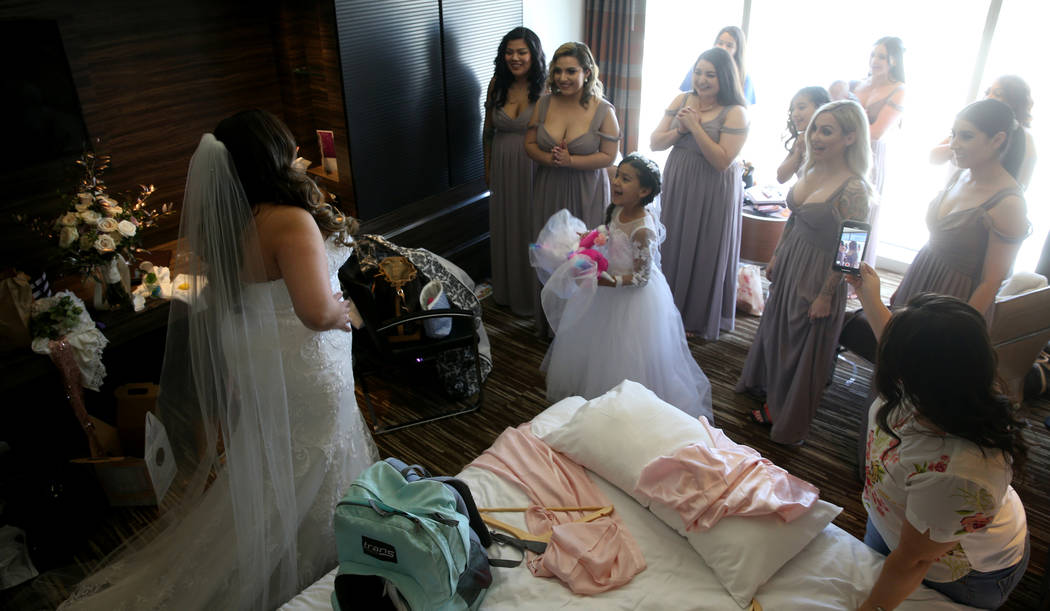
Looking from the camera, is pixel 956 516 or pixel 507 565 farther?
pixel 507 565

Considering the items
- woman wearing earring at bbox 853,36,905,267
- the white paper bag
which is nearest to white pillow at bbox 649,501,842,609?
the white paper bag

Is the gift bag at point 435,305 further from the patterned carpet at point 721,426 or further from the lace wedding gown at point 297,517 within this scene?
the lace wedding gown at point 297,517

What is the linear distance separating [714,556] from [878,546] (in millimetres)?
521

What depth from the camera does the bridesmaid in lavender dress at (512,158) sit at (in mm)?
3777

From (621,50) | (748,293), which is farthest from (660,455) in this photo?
(621,50)

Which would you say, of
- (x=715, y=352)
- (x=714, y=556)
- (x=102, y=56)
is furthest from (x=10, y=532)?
(x=715, y=352)

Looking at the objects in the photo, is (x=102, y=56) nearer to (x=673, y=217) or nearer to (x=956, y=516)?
(x=673, y=217)

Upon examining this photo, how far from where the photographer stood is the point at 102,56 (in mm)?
2939

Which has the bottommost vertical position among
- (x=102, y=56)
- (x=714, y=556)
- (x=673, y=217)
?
(x=714, y=556)

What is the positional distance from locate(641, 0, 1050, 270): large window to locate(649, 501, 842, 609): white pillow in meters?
2.98

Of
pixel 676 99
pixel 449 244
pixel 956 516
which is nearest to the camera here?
pixel 956 516

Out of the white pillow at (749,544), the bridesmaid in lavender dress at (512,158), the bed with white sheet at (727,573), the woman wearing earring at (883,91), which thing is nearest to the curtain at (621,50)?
the bridesmaid in lavender dress at (512,158)

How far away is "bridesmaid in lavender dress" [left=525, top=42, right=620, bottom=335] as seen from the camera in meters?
3.52

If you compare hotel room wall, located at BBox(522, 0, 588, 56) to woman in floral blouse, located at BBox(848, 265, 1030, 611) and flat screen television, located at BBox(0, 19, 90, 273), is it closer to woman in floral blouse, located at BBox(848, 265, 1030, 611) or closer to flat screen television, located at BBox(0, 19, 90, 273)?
flat screen television, located at BBox(0, 19, 90, 273)
